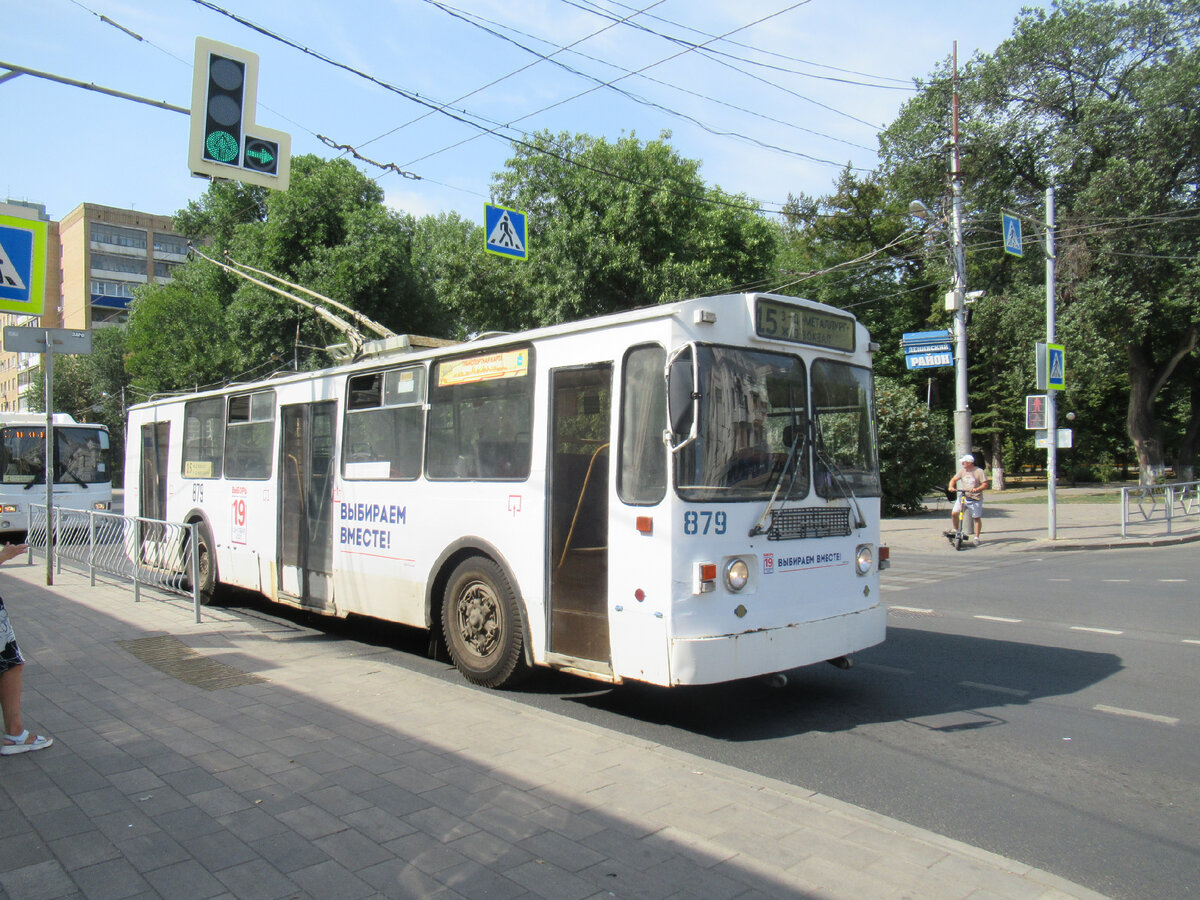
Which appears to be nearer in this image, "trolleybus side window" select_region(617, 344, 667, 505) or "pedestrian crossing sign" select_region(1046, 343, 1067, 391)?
"trolleybus side window" select_region(617, 344, 667, 505)

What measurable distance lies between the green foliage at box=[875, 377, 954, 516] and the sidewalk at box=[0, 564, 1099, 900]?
20124 mm

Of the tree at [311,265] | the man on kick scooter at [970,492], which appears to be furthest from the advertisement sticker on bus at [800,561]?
the tree at [311,265]

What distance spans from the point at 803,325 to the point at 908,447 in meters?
19.3

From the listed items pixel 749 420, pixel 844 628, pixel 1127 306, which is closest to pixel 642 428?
pixel 749 420

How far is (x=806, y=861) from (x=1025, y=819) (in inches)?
58.9

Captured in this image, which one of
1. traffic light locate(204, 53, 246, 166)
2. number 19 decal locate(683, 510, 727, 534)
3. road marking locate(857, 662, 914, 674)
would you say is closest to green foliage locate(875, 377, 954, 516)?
road marking locate(857, 662, 914, 674)

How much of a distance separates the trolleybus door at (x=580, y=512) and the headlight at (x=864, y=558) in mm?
2030

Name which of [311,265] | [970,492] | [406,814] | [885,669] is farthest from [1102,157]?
Result: [406,814]

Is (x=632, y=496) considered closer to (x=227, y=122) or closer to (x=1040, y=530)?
(x=227, y=122)

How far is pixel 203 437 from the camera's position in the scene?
465 inches

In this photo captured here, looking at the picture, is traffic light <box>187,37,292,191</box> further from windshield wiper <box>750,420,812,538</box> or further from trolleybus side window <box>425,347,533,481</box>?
windshield wiper <box>750,420,812,538</box>

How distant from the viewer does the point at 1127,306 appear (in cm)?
2916

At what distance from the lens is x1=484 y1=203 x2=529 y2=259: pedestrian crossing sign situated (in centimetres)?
1417

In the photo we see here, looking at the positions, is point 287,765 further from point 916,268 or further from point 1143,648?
point 916,268
